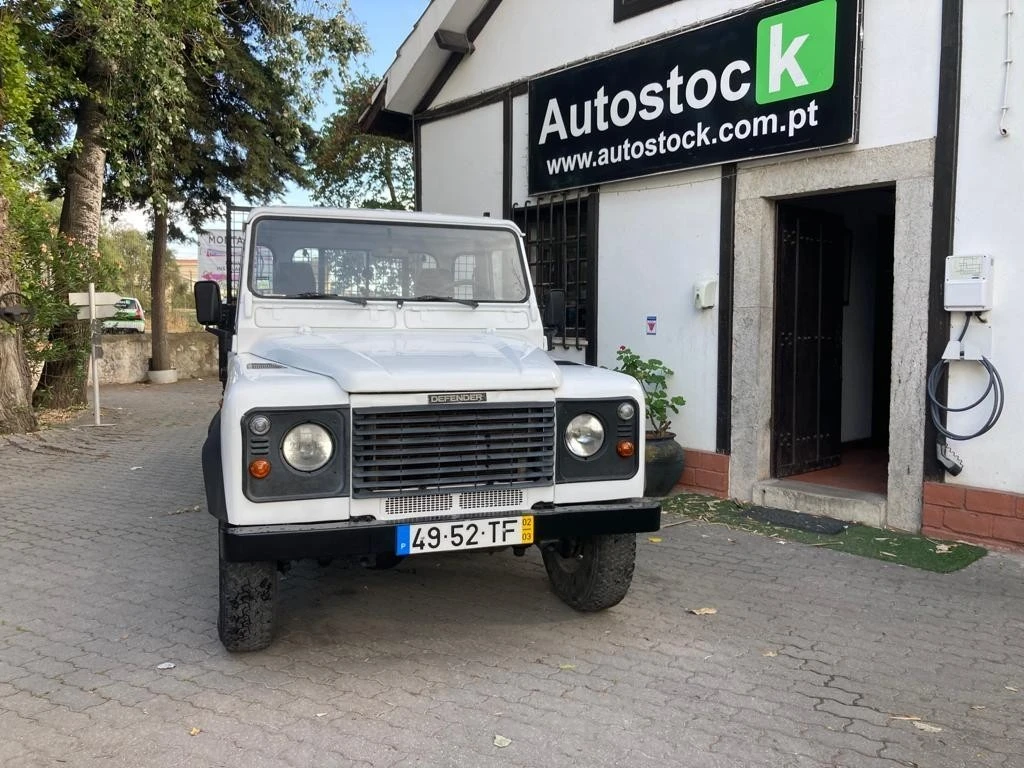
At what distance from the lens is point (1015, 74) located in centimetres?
529

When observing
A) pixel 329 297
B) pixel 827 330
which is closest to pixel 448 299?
pixel 329 297

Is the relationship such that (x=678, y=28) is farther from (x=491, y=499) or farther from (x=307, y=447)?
(x=307, y=447)

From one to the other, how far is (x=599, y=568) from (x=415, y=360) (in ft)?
4.53

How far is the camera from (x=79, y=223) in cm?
1267

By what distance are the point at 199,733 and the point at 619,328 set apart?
5.67 meters

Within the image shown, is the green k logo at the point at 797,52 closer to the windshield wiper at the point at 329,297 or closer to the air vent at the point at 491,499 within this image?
the windshield wiper at the point at 329,297

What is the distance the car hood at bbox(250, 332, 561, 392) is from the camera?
11.5 ft

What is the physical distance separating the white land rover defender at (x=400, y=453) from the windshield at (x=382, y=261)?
40 mm

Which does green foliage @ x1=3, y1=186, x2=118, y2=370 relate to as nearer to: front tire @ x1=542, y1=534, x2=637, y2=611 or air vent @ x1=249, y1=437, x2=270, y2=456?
air vent @ x1=249, y1=437, x2=270, y2=456

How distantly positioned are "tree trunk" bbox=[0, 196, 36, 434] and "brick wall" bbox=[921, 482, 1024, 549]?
33.9ft

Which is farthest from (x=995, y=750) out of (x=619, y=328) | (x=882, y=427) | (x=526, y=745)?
(x=882, y=427)

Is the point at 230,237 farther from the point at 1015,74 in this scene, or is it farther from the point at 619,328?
the point at 1015,74

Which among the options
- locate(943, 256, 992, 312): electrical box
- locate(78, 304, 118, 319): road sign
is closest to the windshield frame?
locate(943, 256, 992, 312): electrical box

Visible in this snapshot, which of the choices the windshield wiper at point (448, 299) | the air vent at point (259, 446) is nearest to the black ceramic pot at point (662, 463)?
the windshield wiper at point (448, 299)
